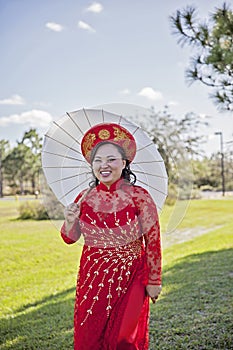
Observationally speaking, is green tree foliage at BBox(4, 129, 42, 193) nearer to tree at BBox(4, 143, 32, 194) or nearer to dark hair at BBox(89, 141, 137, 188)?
tree at BBox(4, 143, 32, 194)

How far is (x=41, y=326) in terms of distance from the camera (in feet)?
11.5

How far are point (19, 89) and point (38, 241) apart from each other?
271cm

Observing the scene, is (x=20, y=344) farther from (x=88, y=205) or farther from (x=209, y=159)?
(x=209, y=159)

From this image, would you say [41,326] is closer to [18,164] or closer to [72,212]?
[72,212]

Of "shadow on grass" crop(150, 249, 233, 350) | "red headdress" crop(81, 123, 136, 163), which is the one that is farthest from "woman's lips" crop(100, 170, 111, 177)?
"shadow on grass" crop(150, 249, 233, 350)

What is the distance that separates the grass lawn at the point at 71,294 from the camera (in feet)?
10.2

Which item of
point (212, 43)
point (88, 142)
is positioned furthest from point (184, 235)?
point (88, 142)

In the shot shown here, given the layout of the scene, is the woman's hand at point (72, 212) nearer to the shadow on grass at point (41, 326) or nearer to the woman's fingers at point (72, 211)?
the woman's fingers at point (72, 211)

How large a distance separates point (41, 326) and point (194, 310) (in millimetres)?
1229

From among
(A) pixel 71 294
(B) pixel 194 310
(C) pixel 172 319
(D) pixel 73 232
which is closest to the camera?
(D) pixel 73 232

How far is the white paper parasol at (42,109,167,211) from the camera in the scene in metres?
1.98

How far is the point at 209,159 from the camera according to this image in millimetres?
19516

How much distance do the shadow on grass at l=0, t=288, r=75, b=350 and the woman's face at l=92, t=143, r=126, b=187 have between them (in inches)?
61.6

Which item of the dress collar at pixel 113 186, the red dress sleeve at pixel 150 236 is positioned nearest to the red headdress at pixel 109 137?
the dress collar at pixel 113 186
